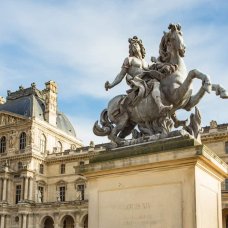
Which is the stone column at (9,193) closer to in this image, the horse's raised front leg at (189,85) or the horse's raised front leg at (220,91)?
the horse's raised front leg at (189,85)

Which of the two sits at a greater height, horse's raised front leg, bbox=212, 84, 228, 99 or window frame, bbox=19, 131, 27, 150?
window frame, bbox=19, 131, 27, 150

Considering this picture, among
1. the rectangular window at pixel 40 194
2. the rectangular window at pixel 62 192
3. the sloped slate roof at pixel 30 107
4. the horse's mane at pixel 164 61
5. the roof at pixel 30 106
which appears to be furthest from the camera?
the roof at pixel 30 106

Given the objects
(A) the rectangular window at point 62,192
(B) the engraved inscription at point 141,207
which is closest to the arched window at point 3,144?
(A) the rectangular window at point 62,192

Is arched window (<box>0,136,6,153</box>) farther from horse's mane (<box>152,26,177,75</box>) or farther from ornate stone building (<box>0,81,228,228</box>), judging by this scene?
horse's mane (<box>152,26,177,75</box>)

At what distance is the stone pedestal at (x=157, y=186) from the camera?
5652 mm

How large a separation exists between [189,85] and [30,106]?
56.6 meters

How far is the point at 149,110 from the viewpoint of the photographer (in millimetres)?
6555

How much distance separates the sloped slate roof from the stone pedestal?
178 feet

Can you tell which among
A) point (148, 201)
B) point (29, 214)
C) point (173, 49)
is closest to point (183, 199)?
point (148, 201)

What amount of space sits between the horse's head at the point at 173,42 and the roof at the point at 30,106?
175 ft

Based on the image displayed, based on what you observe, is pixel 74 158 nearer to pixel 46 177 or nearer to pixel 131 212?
pixel 46 177

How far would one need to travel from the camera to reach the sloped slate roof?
61.2 meters

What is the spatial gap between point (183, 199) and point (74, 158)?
2051 inches

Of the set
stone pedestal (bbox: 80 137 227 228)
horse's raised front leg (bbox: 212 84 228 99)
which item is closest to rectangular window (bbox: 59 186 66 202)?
stone pedestal (bbox: 80 137 227 228)
